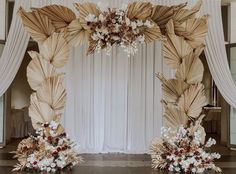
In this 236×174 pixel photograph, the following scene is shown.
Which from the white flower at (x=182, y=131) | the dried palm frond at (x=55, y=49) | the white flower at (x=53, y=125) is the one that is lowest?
the white flower at (x=182, y=131)

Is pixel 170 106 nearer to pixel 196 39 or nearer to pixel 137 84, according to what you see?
pixel 196 39

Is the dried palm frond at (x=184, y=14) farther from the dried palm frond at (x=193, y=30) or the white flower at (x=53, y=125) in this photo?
the white flower at (x=53, y=125)

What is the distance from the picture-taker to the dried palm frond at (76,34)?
16.7 feet

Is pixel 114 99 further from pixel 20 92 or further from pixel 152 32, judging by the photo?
pixel 20 92

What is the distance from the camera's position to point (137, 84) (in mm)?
6906

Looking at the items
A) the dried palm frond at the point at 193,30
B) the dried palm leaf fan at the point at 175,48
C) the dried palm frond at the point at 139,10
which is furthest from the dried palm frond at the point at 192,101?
the dried palm frond at the point at 139,10

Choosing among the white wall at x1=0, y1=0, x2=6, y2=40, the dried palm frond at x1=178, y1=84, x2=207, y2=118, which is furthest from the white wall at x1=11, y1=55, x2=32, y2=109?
the dried palm frond at x1=178, y1=84, x2=207, y2=118

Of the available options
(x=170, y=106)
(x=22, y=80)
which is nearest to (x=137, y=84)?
(x=170, y=106)

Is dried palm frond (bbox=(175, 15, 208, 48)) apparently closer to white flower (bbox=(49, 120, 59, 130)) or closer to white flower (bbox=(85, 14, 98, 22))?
white flower (bbox=(85, 14, 98, 22))

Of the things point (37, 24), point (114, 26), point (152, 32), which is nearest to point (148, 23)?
point (152, 32)

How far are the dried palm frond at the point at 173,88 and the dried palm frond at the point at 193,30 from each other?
60 centimetres

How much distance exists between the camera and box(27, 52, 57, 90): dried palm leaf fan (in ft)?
16.9

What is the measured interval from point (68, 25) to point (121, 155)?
274cm

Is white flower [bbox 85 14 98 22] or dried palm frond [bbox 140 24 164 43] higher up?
white flower [bbox 85 14 98 22]
